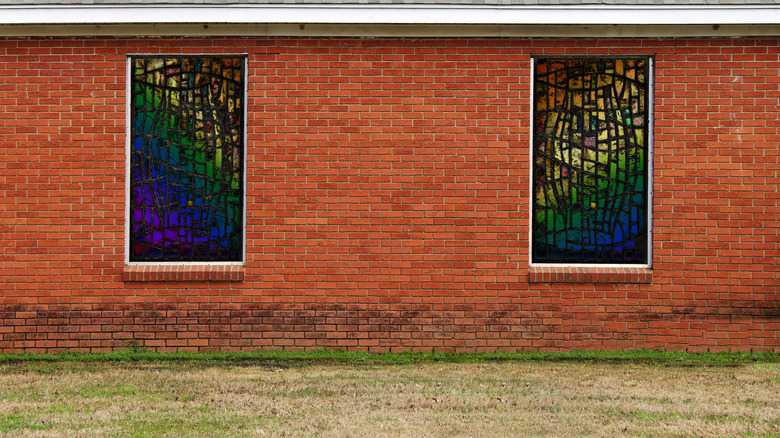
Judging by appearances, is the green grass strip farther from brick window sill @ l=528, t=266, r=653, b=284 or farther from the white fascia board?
the white fascia board

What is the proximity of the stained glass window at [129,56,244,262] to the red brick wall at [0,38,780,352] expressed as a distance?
0.63ft

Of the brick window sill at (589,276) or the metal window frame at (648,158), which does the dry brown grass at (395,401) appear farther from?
the metal window frame at (648,158)

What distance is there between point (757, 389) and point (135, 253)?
570 centimetres

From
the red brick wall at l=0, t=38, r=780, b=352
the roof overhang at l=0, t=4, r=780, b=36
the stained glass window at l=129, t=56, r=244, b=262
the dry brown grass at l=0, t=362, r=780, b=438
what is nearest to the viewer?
the dry brown grass at l=0, t=362, r=780, b=438

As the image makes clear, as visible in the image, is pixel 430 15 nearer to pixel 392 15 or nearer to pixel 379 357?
pixel 392 15

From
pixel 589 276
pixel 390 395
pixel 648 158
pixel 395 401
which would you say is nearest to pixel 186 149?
pixel 390 395

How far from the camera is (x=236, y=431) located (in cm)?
558

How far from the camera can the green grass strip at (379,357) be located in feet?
25.7

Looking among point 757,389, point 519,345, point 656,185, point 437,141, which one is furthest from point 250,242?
point 757,389

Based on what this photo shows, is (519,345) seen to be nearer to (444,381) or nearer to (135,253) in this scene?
(444,381)

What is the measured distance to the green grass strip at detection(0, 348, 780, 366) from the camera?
7832mm

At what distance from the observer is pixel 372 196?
26.5 ft

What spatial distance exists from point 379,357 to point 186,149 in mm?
2724

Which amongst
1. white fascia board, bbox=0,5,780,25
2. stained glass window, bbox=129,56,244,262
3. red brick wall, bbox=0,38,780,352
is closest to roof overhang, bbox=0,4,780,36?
white fascia board, bbox=0,5,780,25
